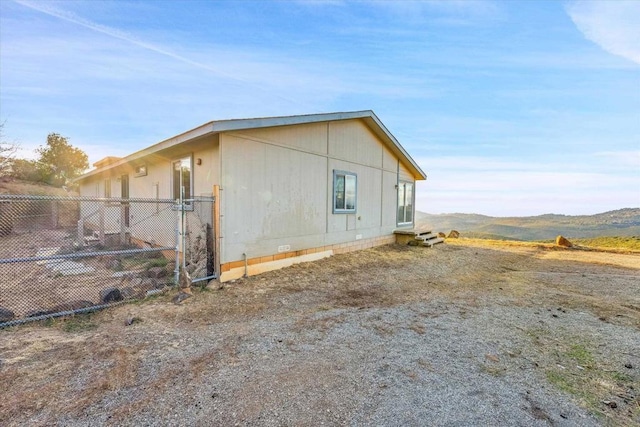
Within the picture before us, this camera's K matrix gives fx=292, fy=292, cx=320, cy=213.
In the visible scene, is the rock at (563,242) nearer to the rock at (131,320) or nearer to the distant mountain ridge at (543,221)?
the distant mountain ridge at (543,221)

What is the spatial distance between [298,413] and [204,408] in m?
0.71

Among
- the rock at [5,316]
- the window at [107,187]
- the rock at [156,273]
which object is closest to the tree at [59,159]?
the window at [107,187]

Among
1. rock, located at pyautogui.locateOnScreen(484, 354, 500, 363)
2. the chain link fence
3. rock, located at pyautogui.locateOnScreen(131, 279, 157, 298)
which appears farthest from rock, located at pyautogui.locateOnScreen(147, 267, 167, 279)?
rock, located at pyautogui.locateOnScreen(484, 354, 500, 363)

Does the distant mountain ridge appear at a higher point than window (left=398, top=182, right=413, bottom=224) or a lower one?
lower

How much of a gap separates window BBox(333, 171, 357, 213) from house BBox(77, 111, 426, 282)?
0.10ft

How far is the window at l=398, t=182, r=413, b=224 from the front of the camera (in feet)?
43.0

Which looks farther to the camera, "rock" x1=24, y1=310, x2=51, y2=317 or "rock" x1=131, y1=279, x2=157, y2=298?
"rock" x1=131, y1=279, x2=157, y2=298

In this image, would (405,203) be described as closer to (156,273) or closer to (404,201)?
(404,201)

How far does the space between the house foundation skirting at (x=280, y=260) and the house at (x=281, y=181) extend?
0.02 metres

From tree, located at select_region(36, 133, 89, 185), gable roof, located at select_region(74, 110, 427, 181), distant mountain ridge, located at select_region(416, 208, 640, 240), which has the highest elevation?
tree, located at select_region(36, 133, 89, 185)

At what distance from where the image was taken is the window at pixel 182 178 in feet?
25.8

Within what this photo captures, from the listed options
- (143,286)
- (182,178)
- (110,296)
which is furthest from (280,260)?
(182,178)

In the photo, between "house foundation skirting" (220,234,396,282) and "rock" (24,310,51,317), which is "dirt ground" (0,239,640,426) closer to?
"rock" (24,310,51,317)

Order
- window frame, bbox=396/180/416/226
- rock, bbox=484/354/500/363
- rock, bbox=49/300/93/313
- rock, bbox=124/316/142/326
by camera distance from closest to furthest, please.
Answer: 1. rock, bbox=484/354/500/363
2. rock, bbox=124/316/142/326
3. rock, bbox=49/300/93/313
4. window frame, bbox=396/180/416/226
